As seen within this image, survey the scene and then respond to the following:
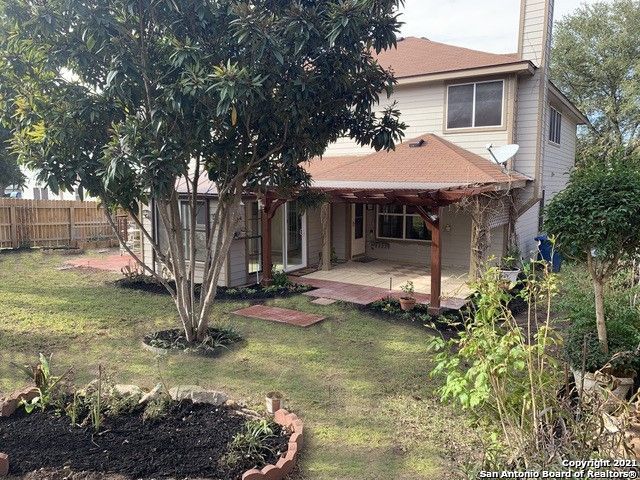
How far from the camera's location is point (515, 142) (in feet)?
39.5

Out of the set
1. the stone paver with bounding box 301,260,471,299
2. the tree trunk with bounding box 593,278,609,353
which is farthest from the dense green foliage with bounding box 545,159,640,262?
the stone paver with bounding box 301,260,471,299

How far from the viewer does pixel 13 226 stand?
16.5 metres

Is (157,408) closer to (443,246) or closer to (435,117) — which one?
(443,246)

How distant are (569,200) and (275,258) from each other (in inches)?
375

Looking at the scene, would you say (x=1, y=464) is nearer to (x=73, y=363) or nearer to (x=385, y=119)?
(x=73, y=363)

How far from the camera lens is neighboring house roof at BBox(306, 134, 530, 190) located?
1049 cm

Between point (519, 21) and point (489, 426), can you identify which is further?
point (519, 21)

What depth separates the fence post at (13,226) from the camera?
1636 cm

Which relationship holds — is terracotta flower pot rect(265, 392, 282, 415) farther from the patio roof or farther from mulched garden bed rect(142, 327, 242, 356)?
the patio roof

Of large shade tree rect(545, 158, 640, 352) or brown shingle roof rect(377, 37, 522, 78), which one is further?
brown shingle roof rect(377, 37, 522, 78)

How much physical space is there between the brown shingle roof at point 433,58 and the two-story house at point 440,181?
7cm

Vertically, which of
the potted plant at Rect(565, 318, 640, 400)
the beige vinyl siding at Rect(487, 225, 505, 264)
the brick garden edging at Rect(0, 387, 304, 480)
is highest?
the beige vinyl siding at Rect(487, 225, 505, 264)

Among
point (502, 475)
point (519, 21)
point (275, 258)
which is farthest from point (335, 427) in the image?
point (519, 21)

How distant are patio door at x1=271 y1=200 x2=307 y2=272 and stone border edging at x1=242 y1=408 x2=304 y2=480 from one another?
786 centimetres
